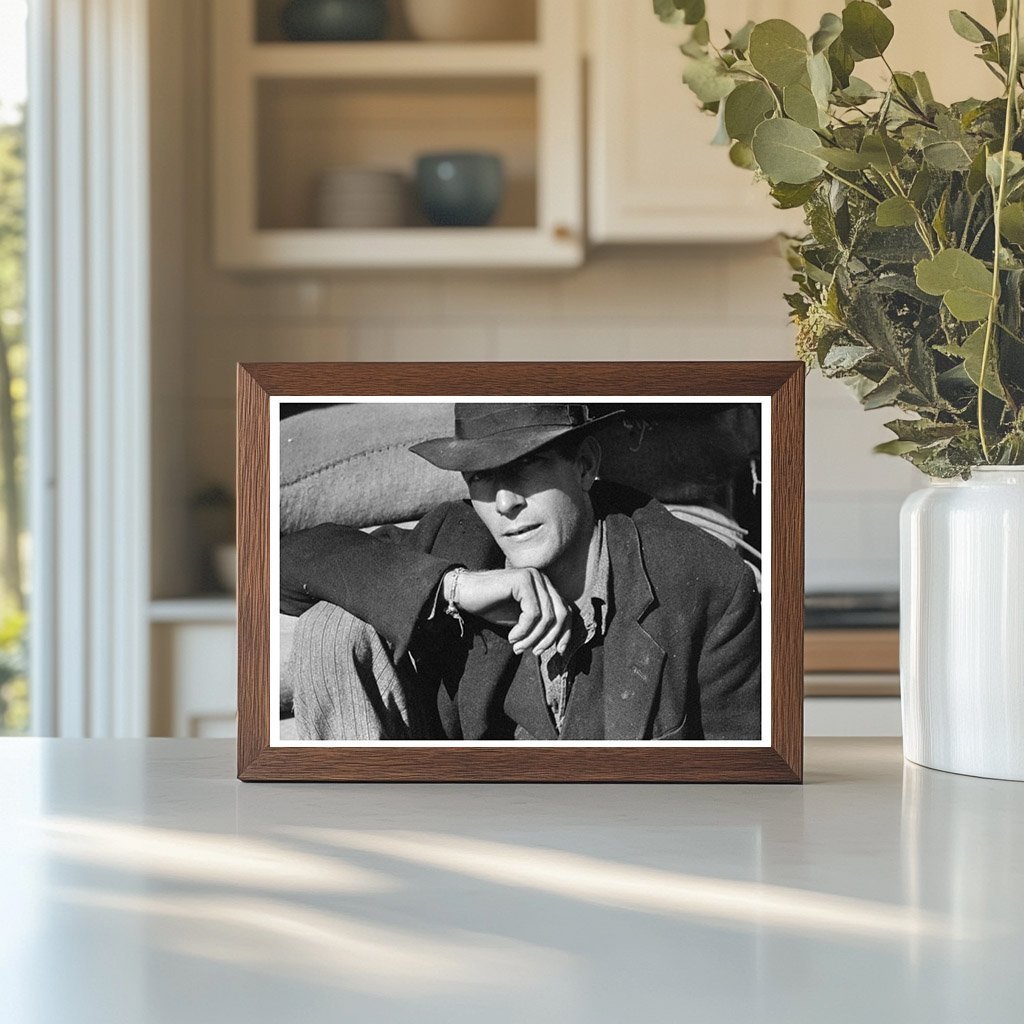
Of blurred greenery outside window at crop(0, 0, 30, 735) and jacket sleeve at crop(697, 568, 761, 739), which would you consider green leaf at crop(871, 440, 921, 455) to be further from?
blurred greenery outside window at crop(0, 0, 30, 735)

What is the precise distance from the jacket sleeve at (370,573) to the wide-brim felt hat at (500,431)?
3cm

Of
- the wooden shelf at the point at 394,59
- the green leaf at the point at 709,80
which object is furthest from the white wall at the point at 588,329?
the green leaf at the point at 709,80

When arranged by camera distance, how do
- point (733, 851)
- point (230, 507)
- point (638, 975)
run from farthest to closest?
point (230, 507) → point (733, 851) → point (638, 975)

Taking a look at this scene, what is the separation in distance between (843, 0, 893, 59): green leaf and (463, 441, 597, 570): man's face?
0.24 meters

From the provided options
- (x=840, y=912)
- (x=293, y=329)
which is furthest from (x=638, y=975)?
(x=293, y=329)

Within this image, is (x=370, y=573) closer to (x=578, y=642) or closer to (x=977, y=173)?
(x=578, y=642)

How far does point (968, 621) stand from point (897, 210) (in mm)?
224

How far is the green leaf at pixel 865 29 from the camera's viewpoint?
0.58 m

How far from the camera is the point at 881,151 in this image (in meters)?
0.56

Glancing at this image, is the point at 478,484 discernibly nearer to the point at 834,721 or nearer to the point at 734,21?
the point at 834,721

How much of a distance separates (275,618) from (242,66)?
199 cm

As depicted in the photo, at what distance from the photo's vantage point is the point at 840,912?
44 centimetres

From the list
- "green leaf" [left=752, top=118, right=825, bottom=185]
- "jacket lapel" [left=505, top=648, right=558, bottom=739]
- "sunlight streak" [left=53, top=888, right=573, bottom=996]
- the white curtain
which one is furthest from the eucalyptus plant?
the white curtain

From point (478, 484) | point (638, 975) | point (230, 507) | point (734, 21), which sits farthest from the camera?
point (230, 507)
